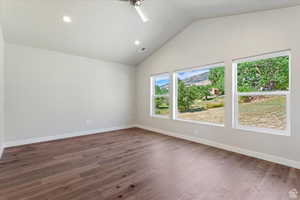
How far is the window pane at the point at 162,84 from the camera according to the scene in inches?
185

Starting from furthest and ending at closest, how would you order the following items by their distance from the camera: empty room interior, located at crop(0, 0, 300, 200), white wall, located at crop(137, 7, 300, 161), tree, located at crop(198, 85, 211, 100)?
→ tree, located at crop(198, 85, 211, 100)
white wall, located at crop(137, 7, 300, 161)
empty room interior, located at crop(0, 0, 300, 200)

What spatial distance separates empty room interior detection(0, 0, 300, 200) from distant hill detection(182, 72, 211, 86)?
39 millimetres

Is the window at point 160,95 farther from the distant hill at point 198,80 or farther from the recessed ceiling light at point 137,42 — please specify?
the recessed ceiling light at point 137,42

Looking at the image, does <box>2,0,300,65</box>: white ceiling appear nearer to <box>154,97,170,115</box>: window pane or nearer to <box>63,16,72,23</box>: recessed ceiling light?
<box>63,16,72,23</box>: recessed ceiling light

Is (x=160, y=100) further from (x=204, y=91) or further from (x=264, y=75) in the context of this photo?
(x=264, y=75)

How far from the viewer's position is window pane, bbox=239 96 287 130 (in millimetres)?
2568

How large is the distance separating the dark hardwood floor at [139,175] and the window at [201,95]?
0.91 m

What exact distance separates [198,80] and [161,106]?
1.57 m

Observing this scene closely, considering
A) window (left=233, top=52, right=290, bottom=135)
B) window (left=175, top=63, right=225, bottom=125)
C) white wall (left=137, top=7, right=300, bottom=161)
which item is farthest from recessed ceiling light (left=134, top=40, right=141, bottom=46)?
window (left=233, top=52, right=290, bottom=135)

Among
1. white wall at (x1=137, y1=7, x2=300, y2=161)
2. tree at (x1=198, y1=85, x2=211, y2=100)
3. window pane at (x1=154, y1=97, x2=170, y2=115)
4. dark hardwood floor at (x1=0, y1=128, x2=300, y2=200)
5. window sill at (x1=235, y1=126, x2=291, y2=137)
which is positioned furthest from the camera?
window pane at (x1=154, y1=97, x2=170, y2=115)

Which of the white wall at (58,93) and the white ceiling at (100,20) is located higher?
the white ceiling at (100,20)

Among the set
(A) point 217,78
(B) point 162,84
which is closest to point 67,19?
(B) point 162,84

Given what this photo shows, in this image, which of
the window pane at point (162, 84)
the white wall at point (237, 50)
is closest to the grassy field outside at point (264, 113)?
the white wall at point (237, 50)

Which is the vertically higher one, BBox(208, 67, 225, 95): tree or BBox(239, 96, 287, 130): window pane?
BBox(208, 67, 225, 95): tree
